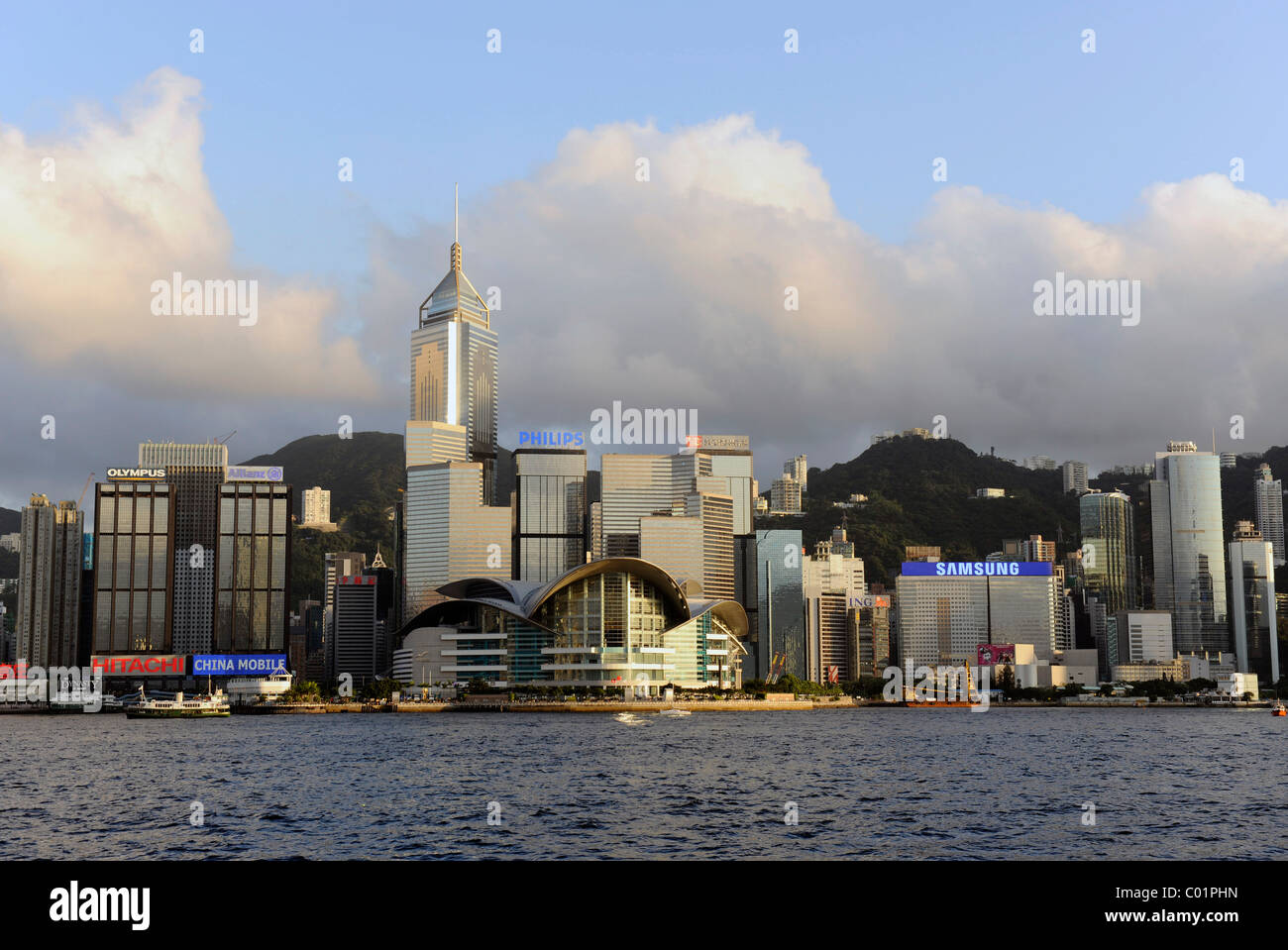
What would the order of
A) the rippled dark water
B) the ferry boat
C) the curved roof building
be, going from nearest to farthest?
the rippled dark water → the ferry boat → the curved roof building

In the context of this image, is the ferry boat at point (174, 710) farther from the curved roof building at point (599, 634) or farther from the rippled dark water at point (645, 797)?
the rippled dark water at point (645, 797)

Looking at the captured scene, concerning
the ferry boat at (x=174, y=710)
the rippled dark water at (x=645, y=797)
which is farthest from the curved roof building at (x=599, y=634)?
the rippled dark water at (x=645, y=797)

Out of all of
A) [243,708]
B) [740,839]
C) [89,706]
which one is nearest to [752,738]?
[740,839]

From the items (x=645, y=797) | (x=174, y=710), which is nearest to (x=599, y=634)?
(x=174, y=710)

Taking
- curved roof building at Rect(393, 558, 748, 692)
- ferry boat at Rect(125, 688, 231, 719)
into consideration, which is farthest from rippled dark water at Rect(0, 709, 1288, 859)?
curved roof building at Rect(393, 558, 748, 692)

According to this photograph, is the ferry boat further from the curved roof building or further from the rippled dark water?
the rippled dark water
